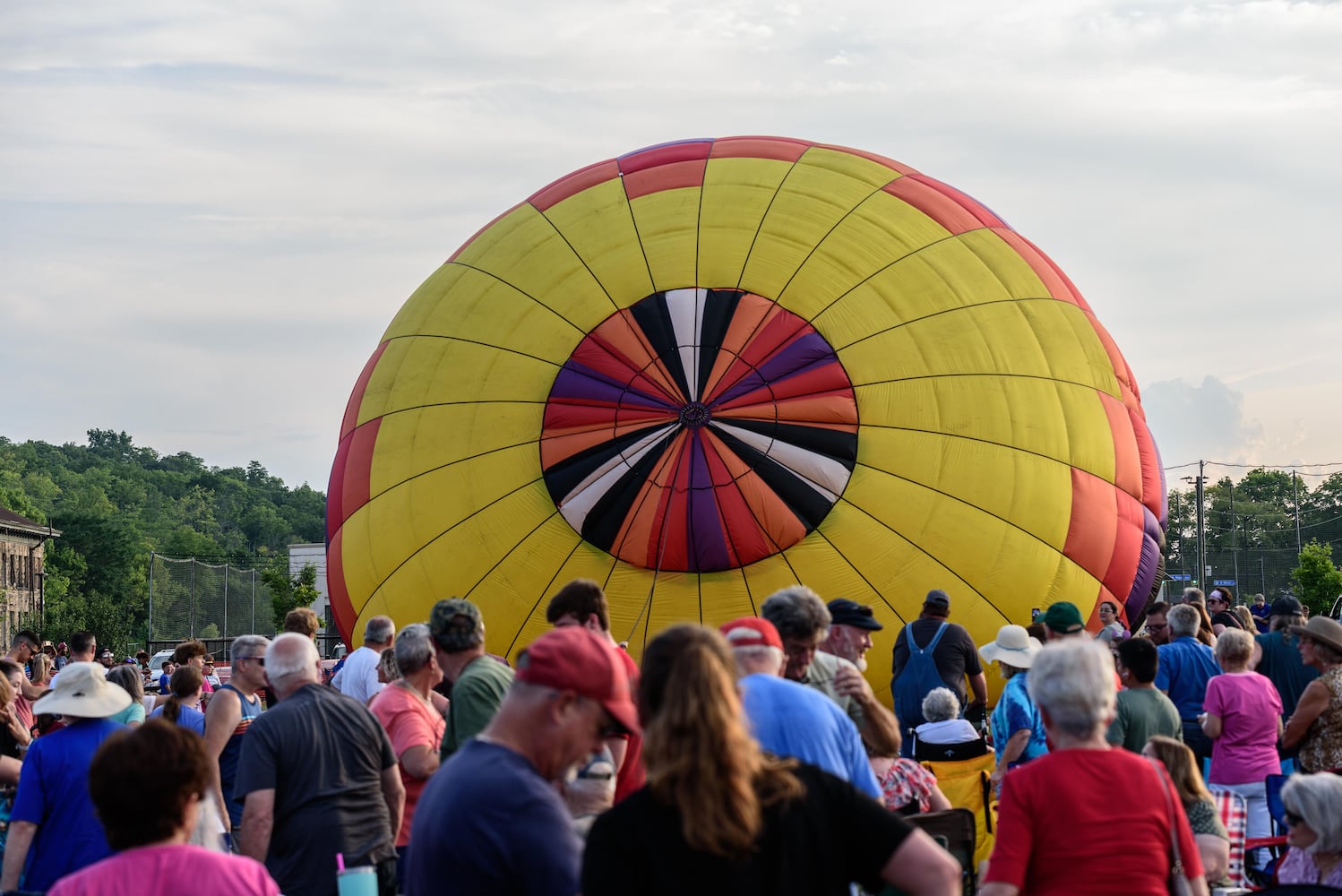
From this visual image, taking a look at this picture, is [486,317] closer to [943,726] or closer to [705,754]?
[943,726]

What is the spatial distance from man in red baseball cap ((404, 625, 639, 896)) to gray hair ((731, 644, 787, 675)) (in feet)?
2.58

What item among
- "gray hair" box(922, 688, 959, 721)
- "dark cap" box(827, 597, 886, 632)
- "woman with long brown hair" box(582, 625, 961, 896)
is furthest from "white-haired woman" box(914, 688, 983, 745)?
Answer: "woman with long brown hair" box(582, 625, 961, 896)

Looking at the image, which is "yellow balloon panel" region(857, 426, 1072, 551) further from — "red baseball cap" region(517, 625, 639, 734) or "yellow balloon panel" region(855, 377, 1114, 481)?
"red baseball cap" region(517, 625, 639, 734)

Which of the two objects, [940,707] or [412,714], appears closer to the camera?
[412,714]

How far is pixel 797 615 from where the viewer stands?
14.5ft

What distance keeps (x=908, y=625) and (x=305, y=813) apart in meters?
4.38

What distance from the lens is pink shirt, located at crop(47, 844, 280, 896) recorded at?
9.37 ft

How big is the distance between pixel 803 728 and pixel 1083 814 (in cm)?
67

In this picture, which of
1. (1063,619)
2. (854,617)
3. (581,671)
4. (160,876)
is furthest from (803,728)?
(1063,619)

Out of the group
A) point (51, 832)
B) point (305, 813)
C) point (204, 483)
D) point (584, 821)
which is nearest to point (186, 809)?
point (584, 821)

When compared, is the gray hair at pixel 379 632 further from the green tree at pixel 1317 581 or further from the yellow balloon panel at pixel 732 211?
the green tree at pixel 1317 581

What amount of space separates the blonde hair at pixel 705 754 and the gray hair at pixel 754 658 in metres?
0.99

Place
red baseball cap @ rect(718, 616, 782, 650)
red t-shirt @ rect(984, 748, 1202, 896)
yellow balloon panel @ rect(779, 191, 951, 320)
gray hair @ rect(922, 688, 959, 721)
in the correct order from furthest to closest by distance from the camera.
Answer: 1. yellow balloon panel @ rect(779, 191, 951, 320)
2. gray hair @ rect(922, 688, 959, 721)
3. red baseball cap @ rect(718, 616, 782, 650)
4. red t-shirt @ rect(984, 748, 1202, 896)

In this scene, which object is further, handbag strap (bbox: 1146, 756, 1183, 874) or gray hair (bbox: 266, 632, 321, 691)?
gray hair (bbox: 266, 632, 321, 691)
